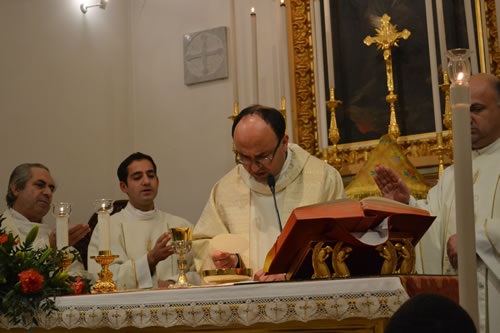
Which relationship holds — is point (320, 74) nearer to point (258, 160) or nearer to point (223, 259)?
point (258, 160)

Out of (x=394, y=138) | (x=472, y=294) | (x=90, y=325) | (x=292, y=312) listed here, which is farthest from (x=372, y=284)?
(x=394, y=138)

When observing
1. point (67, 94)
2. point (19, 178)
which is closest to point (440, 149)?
point (19, 178)

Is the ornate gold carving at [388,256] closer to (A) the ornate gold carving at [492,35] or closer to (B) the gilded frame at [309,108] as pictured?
(B) the gilded frame at [309,108]

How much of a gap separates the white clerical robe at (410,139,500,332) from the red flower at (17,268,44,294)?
1674 millimetres

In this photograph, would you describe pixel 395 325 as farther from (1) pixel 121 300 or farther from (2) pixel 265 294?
(1) pixel 121 300

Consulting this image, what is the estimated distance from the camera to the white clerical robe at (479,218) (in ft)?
9.41

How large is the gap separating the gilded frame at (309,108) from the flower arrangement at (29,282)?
8.28 feet

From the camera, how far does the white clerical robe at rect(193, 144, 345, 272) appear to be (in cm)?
351

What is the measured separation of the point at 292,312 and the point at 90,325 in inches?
29.2

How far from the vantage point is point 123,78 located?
245 inches

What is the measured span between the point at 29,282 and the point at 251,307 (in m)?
0.96

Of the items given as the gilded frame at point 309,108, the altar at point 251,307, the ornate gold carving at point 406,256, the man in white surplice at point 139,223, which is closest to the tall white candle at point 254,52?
the gilded frame at point 309,108

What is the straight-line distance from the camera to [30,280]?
8.36 ft

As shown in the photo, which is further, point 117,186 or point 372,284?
point 117,186
